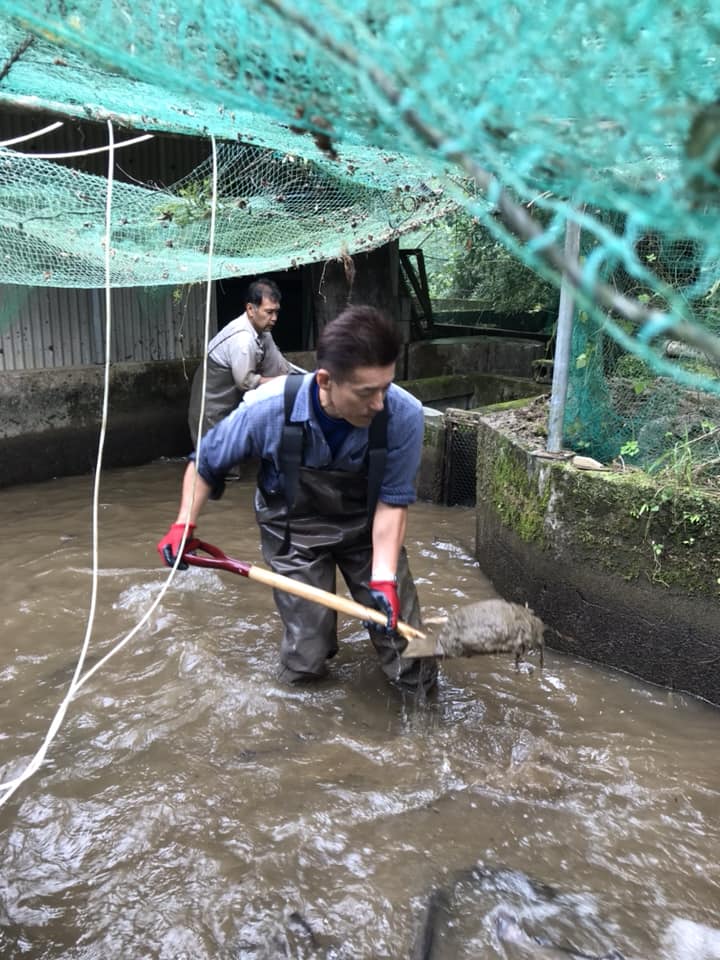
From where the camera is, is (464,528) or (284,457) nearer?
(284,457)

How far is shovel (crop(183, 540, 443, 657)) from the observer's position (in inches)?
118

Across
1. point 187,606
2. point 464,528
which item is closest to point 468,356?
point 464,528

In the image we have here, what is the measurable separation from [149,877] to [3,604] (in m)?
2.51

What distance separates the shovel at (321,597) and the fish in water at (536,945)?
105 centimetres

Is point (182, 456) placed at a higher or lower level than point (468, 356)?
lower

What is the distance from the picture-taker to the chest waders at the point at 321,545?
10.1 ft

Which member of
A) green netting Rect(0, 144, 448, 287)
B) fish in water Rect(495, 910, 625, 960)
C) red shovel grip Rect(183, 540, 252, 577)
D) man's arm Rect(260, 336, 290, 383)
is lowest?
fish in water Rect(495, 910, 625, 960)

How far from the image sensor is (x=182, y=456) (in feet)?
26.8

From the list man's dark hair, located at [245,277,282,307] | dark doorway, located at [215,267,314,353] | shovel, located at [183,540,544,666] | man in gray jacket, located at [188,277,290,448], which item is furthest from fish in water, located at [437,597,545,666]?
dark doorway, located at [215,267,314,353]

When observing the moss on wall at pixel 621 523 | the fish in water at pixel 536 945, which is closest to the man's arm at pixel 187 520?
the fish in water at pixel 536 945

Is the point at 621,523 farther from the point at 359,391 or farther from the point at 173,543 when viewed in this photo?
the point at 173,543

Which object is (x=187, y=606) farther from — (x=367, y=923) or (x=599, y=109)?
(x=599, y=109)

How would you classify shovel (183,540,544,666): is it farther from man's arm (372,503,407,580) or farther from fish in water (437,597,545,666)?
man's arm (372,503,407,580)

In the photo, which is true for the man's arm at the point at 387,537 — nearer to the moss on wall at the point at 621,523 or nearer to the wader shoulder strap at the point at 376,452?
the wader shoulder strap at the point at 376,452
